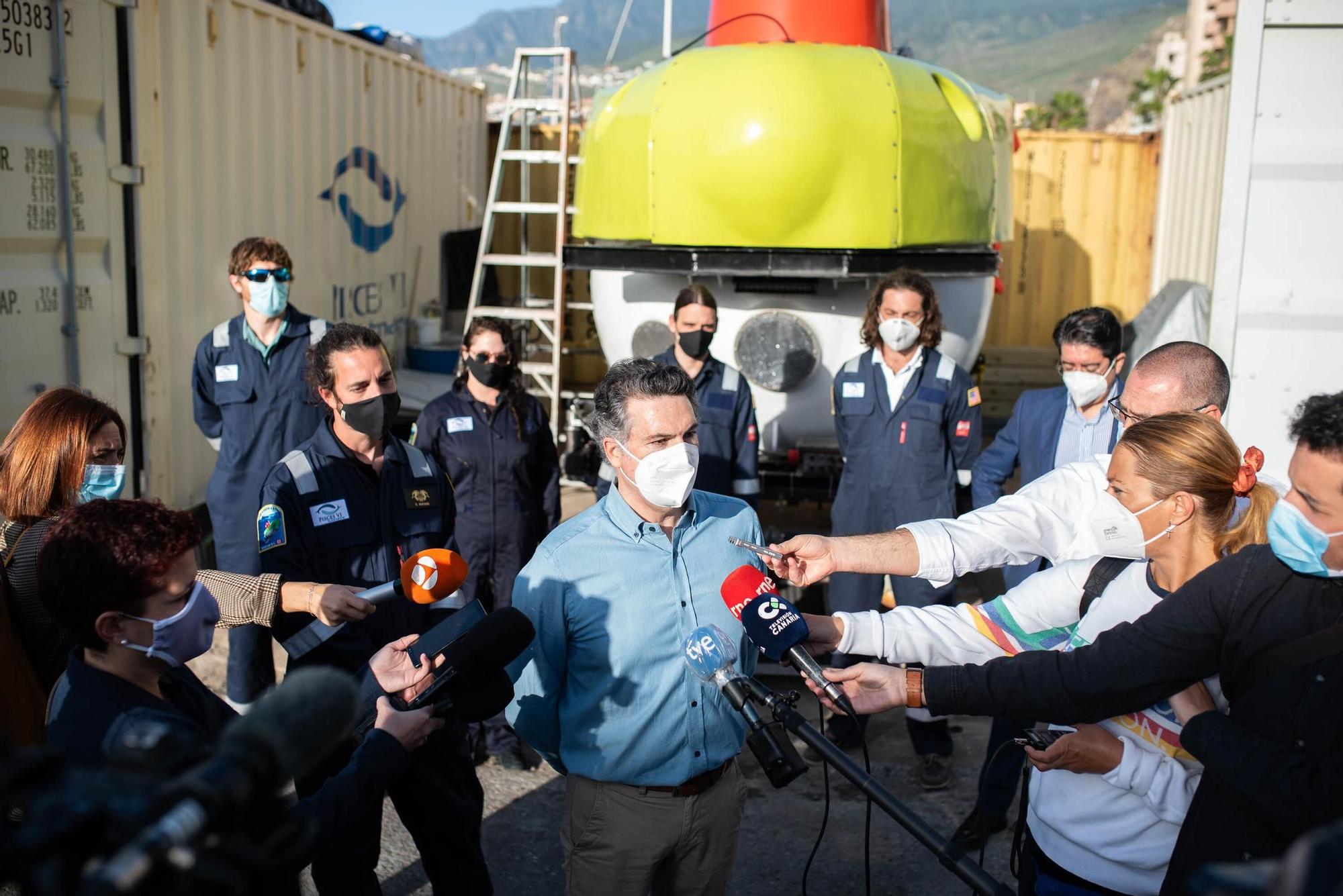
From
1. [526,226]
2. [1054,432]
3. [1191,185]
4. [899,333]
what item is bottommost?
[1054,432]

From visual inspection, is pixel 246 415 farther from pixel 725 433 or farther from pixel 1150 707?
pixel 1150 707

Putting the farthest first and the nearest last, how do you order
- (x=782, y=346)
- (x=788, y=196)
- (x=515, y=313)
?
(x=515, y=313), (x=782, y=346), (x=788, y=196)

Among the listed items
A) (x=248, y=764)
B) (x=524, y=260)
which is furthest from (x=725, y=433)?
(x=248, y=764)

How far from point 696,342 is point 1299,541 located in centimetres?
339

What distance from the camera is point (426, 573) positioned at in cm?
261

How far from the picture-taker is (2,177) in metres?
4.54

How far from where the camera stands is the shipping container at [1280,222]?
195 inches

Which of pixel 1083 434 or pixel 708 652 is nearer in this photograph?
pixel 708 652

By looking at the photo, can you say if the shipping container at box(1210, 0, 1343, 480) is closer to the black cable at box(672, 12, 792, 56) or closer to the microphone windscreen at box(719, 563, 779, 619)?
the black cable at box(672, 12, 792, 56)

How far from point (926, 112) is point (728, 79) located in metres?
1.01

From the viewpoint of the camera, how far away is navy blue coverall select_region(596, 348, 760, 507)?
4.98m

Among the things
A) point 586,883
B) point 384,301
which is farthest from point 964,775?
point 384,301

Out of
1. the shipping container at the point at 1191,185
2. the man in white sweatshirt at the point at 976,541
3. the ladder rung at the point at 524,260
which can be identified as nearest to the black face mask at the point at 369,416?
the man in white sweatshirt at the point at 976,541

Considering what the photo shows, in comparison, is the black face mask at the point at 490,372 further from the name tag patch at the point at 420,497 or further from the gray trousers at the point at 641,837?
the gray trousers at the point at 641,837
